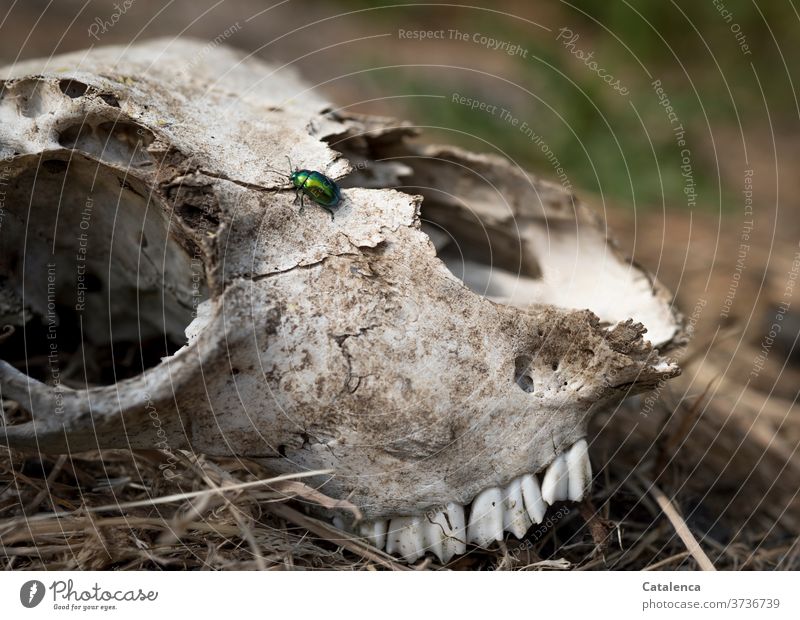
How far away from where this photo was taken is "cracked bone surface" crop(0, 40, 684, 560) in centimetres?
153

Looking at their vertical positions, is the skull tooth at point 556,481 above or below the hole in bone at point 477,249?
below

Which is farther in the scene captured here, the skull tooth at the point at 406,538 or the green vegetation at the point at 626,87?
the green vegetation at the point at 626,87

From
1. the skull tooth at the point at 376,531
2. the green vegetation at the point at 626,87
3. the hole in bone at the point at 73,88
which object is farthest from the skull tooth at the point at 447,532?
the green vegetation at the point at 626,87

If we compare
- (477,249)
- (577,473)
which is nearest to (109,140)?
(477,249)

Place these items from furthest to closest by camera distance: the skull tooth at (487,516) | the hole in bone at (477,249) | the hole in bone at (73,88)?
1. the hole in bone at (477,249)
2. the hole in bone at (73,88)
3. the skull tooth at (487,516)

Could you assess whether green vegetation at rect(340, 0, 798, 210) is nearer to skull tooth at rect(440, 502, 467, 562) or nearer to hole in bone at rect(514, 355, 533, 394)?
hole in bone at rect(514, 355, 533, 394)

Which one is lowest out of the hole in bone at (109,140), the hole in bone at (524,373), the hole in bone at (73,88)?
the hole in bone at (524,373)

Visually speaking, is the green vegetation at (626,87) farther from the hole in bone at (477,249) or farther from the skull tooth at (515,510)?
the skull tooth at (515,510)

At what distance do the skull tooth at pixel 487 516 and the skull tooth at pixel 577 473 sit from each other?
6.4 inches

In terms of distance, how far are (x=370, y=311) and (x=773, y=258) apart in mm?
2785

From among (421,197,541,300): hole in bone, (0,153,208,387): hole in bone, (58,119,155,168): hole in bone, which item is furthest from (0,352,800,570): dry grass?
(58,119,155,168): hole in bone

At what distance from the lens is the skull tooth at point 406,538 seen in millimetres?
1673

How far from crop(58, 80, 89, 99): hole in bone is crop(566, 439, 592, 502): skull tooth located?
1.41 metres
